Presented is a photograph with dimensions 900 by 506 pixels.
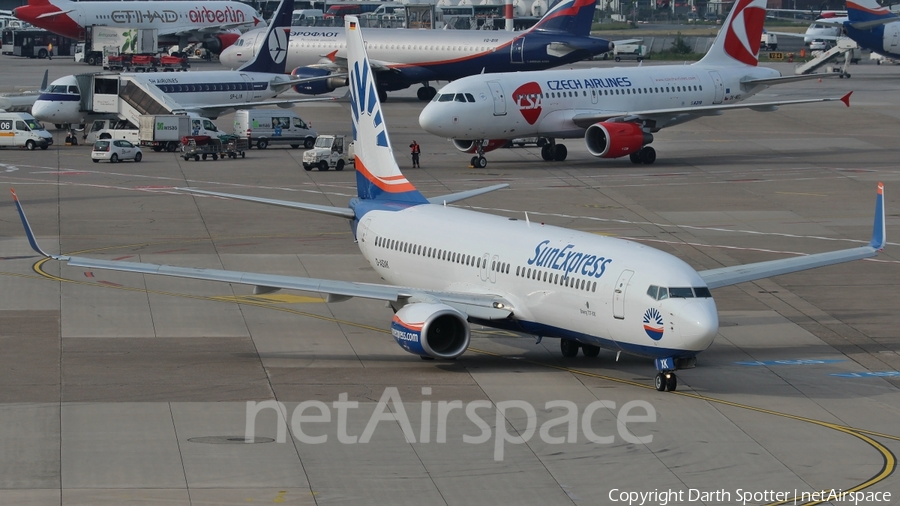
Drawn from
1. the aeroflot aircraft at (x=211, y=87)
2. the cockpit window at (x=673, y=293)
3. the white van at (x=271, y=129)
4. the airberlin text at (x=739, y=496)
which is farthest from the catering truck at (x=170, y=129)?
the airberlin text at (x=739, y=496)

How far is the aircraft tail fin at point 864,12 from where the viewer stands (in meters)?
129

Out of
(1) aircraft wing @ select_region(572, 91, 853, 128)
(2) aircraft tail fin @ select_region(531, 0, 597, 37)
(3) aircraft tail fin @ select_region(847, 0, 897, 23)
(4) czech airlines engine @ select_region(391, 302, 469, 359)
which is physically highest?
(3) aircraft tail fin @ select_region(847, 0, 897, 23)

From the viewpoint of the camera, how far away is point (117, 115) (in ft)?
301

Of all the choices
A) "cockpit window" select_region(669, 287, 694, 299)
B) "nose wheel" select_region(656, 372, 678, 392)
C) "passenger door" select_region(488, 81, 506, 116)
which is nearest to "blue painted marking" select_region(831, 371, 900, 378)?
"nose wheel" select_region(656, 372, 678, 392)

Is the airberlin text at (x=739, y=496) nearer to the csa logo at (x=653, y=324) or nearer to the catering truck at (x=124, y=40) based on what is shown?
the csa logo at (x=653, y=324)

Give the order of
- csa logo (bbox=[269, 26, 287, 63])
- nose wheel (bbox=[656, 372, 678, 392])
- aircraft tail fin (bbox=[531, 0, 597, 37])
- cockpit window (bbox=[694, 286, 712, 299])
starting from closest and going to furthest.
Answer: cockpit window (bbox=[694, 286, 712, 299])
nose wheel (bbox=[656, 372, 678, 392])
csa logo (bbox=[269, 26, 287, 63])
aircraft tail fin (bbox=[531, 0, 597, 37])

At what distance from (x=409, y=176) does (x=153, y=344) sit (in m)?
37.7

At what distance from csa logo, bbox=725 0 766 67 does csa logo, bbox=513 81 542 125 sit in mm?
16322

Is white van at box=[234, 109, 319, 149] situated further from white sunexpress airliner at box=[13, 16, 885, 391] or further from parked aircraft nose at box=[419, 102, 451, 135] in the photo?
white sunexpress airliner at box=[13, 16, 885, 391]

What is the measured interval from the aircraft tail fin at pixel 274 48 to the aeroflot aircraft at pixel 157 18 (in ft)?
181

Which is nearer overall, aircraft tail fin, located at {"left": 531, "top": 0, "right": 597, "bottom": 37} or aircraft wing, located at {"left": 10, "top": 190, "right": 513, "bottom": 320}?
aircraft wing, located at {"left": 10, "top": 190, "right": 513, "bottom": 320}

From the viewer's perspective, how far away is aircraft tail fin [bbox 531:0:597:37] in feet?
346

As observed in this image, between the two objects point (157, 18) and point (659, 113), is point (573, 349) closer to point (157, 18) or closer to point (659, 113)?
point (659, 113)

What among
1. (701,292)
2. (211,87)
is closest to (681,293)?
(701,292)
